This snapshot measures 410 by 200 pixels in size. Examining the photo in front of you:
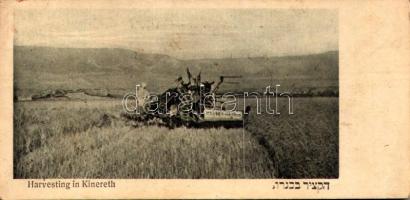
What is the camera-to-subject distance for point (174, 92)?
100 inches

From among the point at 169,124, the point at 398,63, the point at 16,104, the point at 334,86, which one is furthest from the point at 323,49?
the point at 16,104

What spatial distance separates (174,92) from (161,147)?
0.34m

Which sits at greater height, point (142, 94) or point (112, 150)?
point (142, 94)

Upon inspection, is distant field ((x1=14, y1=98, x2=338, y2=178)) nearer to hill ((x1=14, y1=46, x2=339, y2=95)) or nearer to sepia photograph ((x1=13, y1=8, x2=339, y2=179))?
sepia photograph ((x1=13, y1=8, x2=339, y2=179))

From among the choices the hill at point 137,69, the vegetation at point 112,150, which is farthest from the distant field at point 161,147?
the hill at point 137,69

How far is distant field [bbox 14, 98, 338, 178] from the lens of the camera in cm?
254

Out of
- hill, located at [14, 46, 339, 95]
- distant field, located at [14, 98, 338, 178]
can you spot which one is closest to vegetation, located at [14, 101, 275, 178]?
distant field, located at [14, 98, 338, 178]

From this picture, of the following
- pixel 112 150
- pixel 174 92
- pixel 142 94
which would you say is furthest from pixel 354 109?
pixel 112 150

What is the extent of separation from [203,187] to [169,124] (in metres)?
0.43

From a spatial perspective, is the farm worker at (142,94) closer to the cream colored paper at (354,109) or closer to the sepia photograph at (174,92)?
the sepia photograph at (174,92)

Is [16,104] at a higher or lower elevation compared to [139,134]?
higher

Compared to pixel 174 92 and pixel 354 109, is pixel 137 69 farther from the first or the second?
pixel 354 109

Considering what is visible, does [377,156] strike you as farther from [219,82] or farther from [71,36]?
[71,36]

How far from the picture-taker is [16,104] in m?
2.54
